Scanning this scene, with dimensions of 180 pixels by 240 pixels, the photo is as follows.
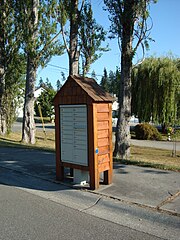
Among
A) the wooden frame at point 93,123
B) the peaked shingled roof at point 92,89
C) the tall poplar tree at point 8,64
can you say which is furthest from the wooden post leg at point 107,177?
the tall poplar tree at point 8,64

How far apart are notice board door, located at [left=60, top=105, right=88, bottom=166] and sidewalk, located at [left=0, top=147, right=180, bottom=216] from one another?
0.77m

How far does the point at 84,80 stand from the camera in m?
6.05

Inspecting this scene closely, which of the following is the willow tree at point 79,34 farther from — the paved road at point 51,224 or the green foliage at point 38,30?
the paved road at point 51,224

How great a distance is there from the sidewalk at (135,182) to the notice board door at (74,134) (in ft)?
2.51

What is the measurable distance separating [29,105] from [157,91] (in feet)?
47.7

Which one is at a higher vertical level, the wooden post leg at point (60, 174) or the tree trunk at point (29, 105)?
the tree trunk at point (29, 105)

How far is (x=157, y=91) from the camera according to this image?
2658cm

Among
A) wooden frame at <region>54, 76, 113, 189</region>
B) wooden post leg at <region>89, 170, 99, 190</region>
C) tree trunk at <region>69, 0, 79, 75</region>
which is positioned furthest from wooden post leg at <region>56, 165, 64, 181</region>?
tree trunk at <region>69, 0, 79, 75</region>

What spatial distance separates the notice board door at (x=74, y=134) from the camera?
568 centimetres

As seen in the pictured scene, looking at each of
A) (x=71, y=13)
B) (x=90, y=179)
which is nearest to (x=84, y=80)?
(x=90, y=179)

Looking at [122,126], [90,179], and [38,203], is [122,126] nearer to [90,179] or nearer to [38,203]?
[90,179]

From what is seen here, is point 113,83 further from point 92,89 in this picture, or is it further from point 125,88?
point 92,89

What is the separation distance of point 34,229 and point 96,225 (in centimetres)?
88

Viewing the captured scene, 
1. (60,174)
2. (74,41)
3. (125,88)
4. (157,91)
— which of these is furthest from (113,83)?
(60,174)
